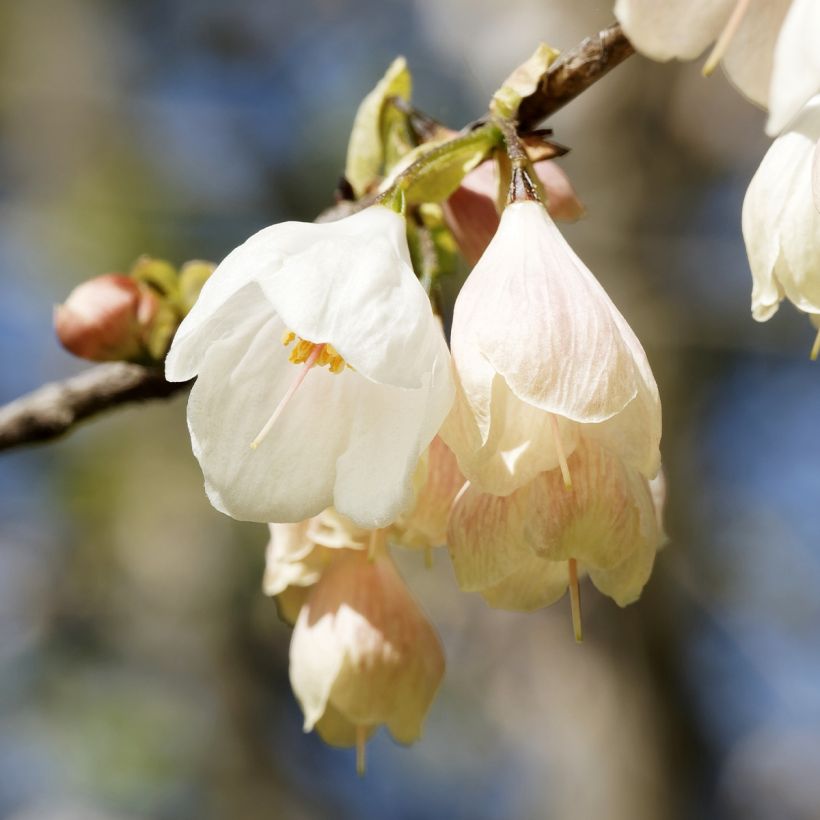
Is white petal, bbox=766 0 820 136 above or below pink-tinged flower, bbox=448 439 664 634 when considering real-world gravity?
above

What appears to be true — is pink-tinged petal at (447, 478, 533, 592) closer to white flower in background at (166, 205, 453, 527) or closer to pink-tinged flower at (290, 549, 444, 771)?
white flower in background at (166, 205, 453, 527)

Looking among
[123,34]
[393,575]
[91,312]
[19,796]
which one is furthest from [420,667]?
[19,796]

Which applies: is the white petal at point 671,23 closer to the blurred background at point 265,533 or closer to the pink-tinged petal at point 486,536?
the pink-tinged petal at point 486,536

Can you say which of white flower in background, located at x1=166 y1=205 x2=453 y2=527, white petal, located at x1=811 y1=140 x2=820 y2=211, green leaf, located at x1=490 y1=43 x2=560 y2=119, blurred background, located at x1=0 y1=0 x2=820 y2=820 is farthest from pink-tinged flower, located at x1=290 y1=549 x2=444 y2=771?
blurred background, located at x1=0 y1=0 x2=820 y2=820

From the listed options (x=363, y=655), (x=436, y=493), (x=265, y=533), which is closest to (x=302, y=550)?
(x=363, y=655)

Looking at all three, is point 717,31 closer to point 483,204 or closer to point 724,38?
point 724,38

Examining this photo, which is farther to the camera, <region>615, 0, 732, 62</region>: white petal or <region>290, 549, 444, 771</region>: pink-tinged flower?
<region>290, 549, 444, 771</region>: pink-tinged flower
